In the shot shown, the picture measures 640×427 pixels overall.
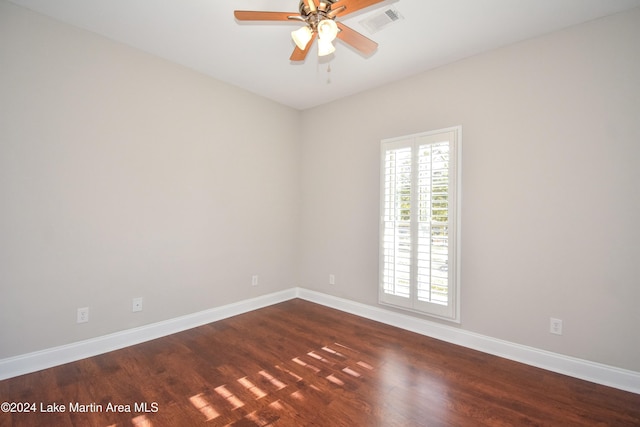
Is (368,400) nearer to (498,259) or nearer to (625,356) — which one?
(498,259)

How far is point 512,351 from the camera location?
2494 mm

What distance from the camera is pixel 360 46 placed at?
210 cm

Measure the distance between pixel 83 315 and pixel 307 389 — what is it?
2007 millimetres

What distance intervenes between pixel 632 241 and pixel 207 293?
12.5 ft

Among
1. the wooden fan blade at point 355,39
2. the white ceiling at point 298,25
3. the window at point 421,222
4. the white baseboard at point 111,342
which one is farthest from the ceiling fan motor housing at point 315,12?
the white baseboard at point 111,342

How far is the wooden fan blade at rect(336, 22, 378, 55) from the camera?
190 cm

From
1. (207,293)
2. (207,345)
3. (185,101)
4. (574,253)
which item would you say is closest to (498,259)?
(574,253)

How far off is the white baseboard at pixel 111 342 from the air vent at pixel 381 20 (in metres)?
3.24

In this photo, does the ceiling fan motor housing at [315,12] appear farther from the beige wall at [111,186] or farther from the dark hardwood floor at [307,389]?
the dark hardwood floor at [307,389]

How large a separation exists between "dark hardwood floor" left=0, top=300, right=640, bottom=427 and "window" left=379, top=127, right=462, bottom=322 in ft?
1.65

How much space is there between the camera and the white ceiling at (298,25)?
2.11m

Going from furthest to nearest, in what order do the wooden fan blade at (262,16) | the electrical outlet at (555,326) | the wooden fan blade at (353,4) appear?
1. the electrical outlet at (555,326)
2. the wooden fan blade at (262,16)
3. the wooden fan blade at (353,4)

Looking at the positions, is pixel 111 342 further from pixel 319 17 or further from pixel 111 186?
pixel 319 17

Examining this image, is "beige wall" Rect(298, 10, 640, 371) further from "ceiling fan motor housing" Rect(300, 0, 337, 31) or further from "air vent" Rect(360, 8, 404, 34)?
"ceiling fan motor housing" Rect(300, 0, 337, 31)
